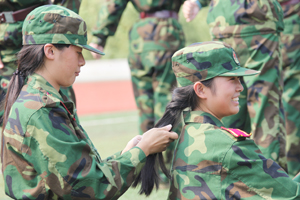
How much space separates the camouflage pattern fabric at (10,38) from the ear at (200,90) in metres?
1.62

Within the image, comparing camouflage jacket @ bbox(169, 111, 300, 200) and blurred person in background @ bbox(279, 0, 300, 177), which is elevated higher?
camouflage jacket @ bbox(169, 111, 300, 200)

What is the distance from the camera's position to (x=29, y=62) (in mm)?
2484

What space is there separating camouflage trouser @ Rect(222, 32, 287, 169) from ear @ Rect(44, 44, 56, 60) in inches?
74.4

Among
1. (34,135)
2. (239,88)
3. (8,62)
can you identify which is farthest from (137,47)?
(34,135)

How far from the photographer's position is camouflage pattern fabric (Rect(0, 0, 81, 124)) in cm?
391

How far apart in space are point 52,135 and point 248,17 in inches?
89.6

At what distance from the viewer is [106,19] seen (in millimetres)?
4969

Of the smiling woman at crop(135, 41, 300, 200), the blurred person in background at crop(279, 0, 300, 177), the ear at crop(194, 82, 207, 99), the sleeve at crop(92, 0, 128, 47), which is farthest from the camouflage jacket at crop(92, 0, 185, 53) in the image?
the ear at crop(194, 82, 207, 99)

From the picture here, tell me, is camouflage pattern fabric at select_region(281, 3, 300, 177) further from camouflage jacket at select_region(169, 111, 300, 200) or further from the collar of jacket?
camouflage jacket at select_region(169, 111, 300, 200)

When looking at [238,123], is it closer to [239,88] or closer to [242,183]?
[239,88]

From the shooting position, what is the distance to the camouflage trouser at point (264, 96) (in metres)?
3.78

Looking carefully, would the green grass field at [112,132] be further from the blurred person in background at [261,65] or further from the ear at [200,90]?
the ear at [200,90]

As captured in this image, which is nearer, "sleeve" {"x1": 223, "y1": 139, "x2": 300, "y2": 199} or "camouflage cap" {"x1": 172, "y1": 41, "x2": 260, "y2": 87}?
"sleeve" {"x1": 223, "y1": 139, "x2": 300, "y2": 199}

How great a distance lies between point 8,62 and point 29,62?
5.32 feet
